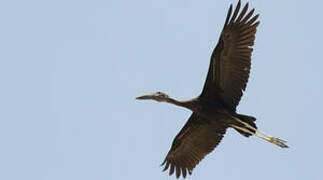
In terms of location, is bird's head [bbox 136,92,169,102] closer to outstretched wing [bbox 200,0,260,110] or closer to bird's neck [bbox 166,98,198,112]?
bird's neck [bbox 166,98,198,112]

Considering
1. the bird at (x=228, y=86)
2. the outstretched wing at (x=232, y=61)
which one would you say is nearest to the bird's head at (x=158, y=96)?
the bird at (x=228, y=86)

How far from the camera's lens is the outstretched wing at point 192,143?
874 inches

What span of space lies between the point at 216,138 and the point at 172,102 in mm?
2277

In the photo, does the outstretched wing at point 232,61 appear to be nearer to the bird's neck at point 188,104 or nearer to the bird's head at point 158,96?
the bird's neck at point 188,104

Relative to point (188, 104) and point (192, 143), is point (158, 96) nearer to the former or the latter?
point (188, 104)

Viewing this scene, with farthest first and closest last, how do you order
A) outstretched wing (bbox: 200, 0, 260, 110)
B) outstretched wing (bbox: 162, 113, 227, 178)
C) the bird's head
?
outstretched wing (bbox: 162, 113, 227, 178), the bird's head, outstretched wing (bbox: 200, 0, 260, 110)

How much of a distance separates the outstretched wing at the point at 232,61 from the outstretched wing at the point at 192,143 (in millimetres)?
1218

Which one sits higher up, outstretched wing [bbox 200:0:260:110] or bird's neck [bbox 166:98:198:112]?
outstretched wing [bbox 200:0:260:110]

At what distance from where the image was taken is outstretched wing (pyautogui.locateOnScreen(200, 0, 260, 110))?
2052 cm

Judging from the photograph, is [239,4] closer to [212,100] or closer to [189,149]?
[212,100]

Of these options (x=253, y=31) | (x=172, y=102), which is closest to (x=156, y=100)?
(x=172, y=102)

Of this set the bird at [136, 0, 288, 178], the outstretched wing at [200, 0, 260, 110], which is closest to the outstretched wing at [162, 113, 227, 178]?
the bird at [136, 0, 288, 178]

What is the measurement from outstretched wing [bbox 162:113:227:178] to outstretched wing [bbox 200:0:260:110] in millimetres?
1218

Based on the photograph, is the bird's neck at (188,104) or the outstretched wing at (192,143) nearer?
the bird's neck at (188,104)
